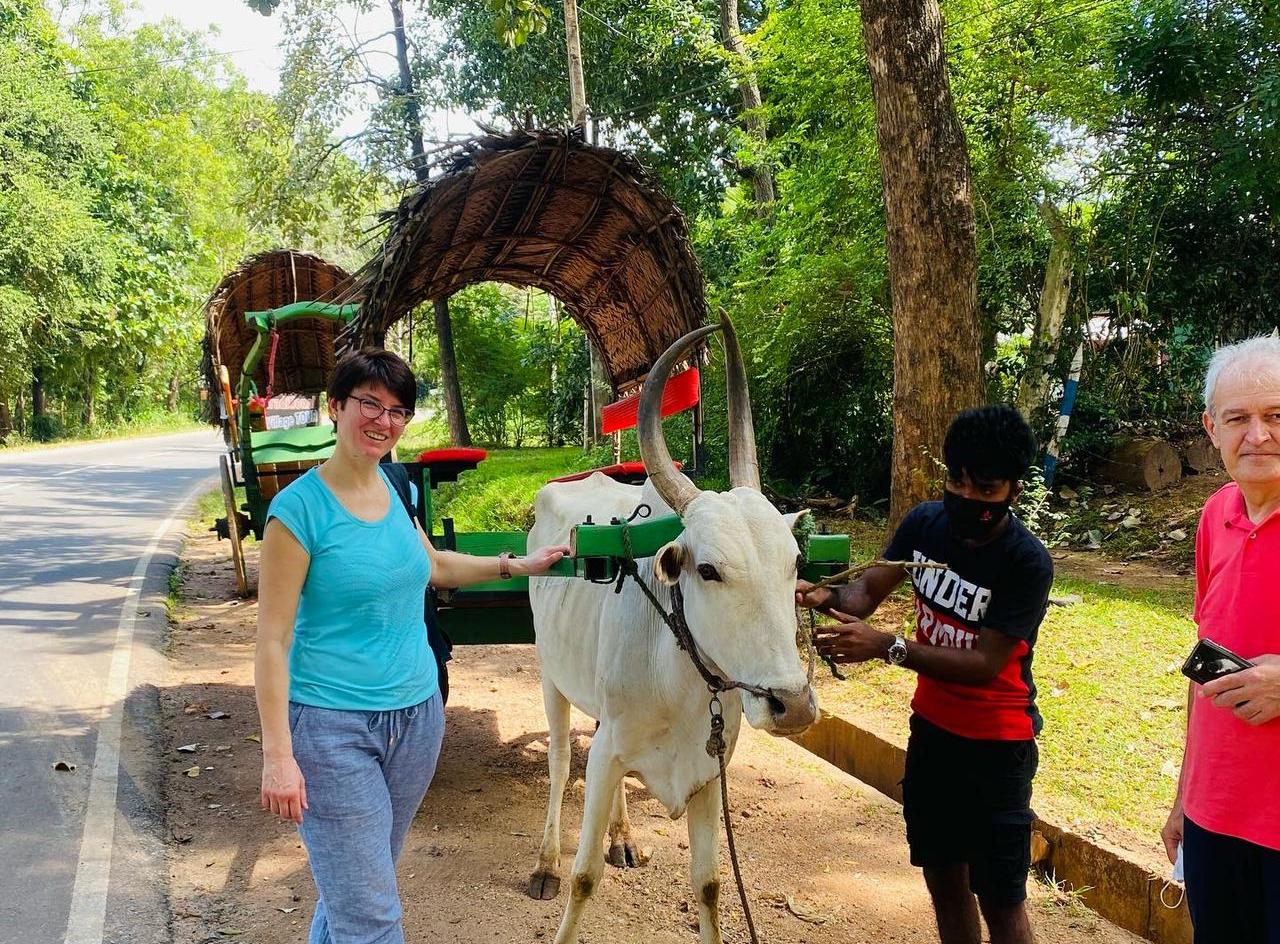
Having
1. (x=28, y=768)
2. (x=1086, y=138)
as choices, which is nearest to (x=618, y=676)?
(x=28, y=768)

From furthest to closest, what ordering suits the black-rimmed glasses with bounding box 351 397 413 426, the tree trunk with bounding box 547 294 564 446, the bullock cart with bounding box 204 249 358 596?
the tree trunk with bounding box 547 294 564 446
the bullock cart with bounding box 204 249 358 596
the black-rimmed glasses with bounding box 351 397 413 426

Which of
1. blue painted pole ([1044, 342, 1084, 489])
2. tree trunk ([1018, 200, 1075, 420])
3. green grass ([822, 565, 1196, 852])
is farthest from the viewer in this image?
tree trunk ([1018, 200, 1075, 420])

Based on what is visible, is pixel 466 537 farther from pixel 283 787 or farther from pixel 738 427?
pixel 283 787

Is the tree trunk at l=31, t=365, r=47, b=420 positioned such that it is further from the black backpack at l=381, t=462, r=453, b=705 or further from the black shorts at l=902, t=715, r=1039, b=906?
the black shorts at l=902, t=715, r=1039, b=906

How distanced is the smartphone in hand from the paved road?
11.7ft

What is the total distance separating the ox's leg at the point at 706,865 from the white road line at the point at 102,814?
2.22 meters

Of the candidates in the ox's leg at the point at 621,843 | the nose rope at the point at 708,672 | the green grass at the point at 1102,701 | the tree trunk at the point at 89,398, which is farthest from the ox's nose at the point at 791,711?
the tree trunk at the point at 89,398

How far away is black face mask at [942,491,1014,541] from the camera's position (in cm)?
257

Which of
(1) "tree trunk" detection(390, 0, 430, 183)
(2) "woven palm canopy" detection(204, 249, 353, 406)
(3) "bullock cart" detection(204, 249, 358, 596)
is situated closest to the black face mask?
(3) "bullock cart" detection(204, 249, 358, 596)

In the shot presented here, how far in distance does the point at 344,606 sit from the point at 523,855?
2.35 m

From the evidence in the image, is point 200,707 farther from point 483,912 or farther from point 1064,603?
point 1064,603

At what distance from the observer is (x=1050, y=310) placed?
924 cm

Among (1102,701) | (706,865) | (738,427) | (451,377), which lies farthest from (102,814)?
(451,377)

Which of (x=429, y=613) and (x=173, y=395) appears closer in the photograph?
(x=429, y=613)
